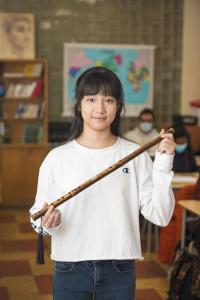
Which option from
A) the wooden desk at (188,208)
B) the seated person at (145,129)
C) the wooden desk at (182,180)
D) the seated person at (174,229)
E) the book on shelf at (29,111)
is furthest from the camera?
the book on shelf at (29,111)

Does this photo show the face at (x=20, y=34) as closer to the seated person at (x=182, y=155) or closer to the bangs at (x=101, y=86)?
the seated person at (x=182, y=155)

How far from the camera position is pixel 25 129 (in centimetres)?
785

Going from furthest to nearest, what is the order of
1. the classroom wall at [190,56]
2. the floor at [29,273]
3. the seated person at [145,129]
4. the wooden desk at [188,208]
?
1. the classroom wall at [190,56]
2. the seated person at [145,129]
3. the floor at [29,273]
4. the wooden desk at [188,208]

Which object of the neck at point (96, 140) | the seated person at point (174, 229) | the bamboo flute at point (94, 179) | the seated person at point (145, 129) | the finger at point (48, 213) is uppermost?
the neck at point (96, 140)

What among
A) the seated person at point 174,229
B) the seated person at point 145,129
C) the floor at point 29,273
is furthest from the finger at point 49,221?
the seated person at point 145,129

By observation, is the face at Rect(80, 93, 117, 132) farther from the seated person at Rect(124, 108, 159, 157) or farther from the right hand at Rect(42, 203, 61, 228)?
the seated person at Rect(124, 108, 159, 157)

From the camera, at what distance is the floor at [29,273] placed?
4191 mm

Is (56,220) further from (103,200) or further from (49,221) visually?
(103,200)

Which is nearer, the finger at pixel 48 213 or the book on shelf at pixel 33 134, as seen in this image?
the finger at pixel 48 213

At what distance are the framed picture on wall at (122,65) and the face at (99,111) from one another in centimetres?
605

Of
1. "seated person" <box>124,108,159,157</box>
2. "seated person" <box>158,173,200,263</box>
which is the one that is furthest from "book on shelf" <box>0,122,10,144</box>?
"seated person" <box>158,173,200,263</box>

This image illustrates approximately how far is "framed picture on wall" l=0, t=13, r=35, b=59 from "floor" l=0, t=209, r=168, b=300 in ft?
8.73

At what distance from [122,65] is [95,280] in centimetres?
657

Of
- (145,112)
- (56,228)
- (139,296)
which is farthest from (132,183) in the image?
(145,112)
